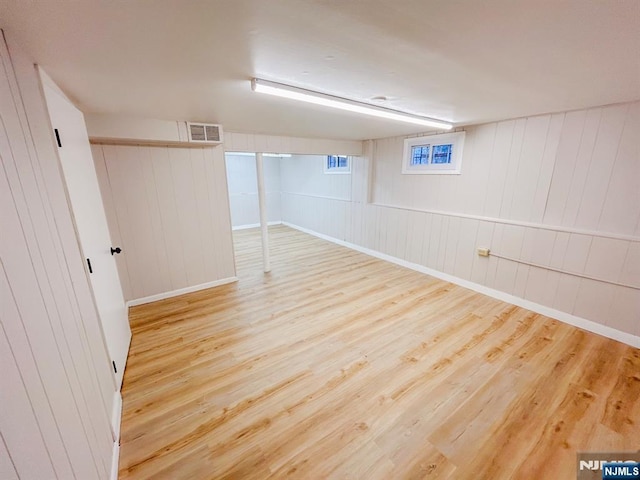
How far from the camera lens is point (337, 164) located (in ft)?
19.5

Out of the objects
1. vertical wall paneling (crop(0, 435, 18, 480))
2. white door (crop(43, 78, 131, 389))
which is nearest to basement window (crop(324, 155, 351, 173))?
white door (crop(43, 78, 131, 389))

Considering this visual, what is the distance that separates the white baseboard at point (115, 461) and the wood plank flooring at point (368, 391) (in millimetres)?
45

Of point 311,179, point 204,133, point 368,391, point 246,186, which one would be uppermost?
point 204,133

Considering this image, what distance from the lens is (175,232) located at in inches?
138

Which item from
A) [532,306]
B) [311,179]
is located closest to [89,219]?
[532,306]

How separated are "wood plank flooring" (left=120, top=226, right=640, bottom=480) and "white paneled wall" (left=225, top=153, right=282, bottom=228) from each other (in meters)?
4.37

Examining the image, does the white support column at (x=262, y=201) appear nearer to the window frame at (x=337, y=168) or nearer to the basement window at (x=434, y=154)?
the window frame at (x=337, y=168)

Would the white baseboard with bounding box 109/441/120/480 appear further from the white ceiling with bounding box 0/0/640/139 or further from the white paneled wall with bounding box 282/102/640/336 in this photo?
the white paneled wall with bounding box 282/102/640/336

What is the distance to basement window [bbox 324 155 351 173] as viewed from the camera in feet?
18.4

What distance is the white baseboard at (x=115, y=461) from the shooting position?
4.62 ft

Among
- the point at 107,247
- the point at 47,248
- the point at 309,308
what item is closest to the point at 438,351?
the point at 309,308

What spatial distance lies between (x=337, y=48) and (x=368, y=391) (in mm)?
2310

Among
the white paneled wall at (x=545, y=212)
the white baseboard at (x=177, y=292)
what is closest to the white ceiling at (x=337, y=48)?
the white paneled wall at (x=545, y=212)

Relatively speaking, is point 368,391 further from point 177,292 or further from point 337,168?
point 337,168
